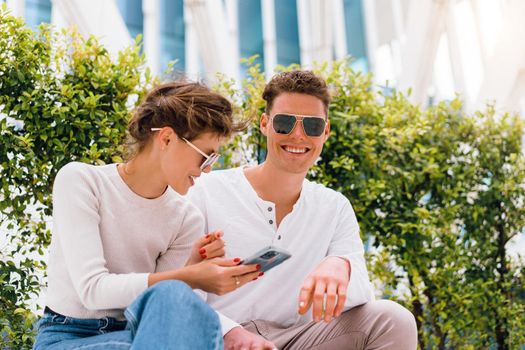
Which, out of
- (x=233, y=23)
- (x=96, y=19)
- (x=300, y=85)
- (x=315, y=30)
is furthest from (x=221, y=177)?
(x=315, y=30)

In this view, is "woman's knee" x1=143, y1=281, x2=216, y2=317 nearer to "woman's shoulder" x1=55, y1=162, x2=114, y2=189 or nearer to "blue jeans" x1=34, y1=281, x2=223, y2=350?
"blue jeans" x1=34, y1=281, x2=223, y2=350

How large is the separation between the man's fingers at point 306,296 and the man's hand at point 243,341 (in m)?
0.14

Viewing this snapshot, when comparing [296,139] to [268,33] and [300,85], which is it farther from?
[268,33]

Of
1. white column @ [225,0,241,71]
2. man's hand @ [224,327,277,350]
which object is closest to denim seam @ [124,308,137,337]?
man's hand @ [224,327,277,350]

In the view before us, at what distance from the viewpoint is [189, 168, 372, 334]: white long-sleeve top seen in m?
2.28

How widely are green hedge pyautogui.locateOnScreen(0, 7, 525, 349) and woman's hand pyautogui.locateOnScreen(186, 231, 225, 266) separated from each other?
1150 millimetres

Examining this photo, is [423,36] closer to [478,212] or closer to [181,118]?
[478,212]

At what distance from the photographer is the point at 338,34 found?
9.98m

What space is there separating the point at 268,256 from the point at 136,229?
0.50 metres

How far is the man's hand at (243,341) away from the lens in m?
1.79

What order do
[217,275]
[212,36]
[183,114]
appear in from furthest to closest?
[212,36]
[183,114]
[217,275]

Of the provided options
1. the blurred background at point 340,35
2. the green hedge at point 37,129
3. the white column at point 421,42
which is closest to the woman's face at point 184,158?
the green hedge at point 37,129

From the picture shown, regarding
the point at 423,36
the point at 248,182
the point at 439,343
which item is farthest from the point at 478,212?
the point at 423,36

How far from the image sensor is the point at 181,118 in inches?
77.0
